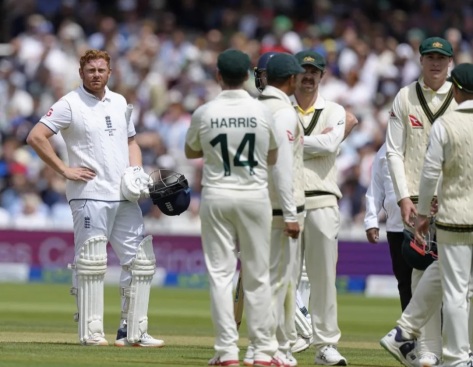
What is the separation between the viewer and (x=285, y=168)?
29.7 ft

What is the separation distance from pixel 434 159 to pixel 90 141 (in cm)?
312

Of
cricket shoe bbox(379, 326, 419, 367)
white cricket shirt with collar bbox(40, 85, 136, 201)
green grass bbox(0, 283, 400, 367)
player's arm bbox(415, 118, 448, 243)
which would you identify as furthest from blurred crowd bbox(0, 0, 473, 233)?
player's arm bbox(415, 118, 448, 243)

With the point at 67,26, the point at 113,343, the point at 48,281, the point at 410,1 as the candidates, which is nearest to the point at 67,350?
the point at 113,343

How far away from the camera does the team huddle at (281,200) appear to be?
8.93 meters

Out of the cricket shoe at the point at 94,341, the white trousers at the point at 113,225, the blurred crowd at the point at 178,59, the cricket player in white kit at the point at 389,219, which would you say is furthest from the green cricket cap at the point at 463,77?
the blurred crowd at the point at 178,59

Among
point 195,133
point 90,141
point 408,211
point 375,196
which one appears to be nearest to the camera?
point 195,133

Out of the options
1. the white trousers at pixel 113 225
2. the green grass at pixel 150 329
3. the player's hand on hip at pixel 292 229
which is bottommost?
the green grass at pixel 150 329

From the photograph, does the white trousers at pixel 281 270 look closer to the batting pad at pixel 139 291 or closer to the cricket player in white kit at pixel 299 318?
the cricket player in white kit at pixel 299 318

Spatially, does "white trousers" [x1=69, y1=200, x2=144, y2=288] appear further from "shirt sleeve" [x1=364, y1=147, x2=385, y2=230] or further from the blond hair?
"shirt sleeve" [x1=364, y1=147, x2=385, y2=230]

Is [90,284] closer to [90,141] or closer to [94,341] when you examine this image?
[94,341]

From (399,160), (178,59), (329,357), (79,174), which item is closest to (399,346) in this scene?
(329,357)

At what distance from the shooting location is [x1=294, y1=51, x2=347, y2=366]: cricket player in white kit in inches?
387

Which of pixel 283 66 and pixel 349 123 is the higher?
pixel 283 66

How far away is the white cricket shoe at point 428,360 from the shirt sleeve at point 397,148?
1138 millimetres
